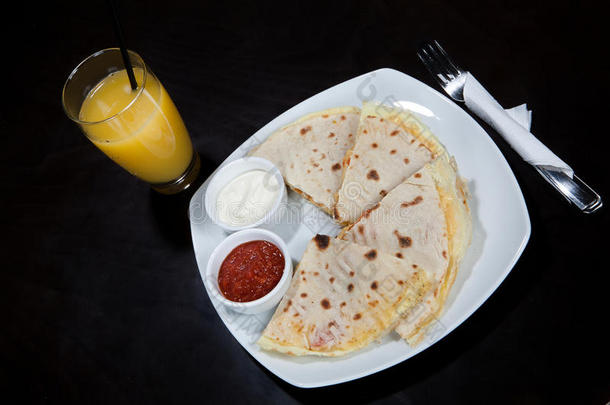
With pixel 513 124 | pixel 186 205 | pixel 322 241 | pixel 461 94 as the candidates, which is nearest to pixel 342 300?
pixel 322 241

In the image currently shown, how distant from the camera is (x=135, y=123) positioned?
92.2 inches

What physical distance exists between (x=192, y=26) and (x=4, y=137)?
1495 millimetres

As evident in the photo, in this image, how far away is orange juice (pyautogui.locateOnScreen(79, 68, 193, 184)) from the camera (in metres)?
2.31

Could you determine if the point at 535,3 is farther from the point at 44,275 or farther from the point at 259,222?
the point at 44,275

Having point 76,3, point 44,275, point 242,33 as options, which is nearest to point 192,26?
point 242,33

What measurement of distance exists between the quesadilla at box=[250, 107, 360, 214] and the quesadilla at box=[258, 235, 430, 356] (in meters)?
0.39

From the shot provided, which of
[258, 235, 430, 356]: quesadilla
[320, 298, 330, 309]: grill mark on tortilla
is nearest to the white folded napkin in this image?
[258, 235, 430, 356]: quesadilla

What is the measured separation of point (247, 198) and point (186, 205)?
1.63 feet

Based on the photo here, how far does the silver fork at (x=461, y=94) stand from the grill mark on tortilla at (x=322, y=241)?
3.67 ft

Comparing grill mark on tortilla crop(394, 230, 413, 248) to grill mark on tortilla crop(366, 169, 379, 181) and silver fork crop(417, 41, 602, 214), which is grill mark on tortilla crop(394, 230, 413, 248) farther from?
silver fork crop(417, 41, 602, 214)

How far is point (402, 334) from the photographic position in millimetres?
2098

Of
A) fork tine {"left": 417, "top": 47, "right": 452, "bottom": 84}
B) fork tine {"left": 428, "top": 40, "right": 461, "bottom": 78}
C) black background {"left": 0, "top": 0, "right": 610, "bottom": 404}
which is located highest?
fork tine {"left": 428, "top": 40, "right": 461, "bottom": 78}

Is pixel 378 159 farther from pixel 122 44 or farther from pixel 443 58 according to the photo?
pixel 122 44

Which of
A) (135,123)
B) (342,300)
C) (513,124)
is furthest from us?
(513,124)
